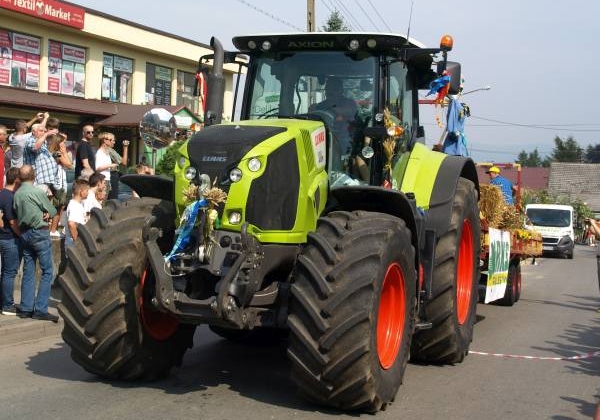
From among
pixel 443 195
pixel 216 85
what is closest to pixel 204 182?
pixel 216 85

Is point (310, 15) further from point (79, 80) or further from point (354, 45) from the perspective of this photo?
point (354, 45)

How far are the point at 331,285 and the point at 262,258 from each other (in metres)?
0.62

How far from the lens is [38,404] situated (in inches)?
230

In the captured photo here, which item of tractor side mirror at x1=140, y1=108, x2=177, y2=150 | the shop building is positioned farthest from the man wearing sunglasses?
the shop building

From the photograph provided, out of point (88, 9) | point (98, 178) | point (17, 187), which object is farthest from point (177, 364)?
point (88, 9)

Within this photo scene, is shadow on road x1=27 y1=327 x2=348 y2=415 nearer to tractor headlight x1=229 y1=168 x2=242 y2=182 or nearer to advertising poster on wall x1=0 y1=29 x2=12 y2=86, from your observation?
tractor headlight x1=229 y1=168 x2=242 y2=182

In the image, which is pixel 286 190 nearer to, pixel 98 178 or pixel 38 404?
pixel 38 404

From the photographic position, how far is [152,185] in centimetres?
702

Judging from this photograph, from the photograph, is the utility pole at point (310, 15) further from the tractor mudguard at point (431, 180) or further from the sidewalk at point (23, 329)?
the sidewalk at point (23, 329)

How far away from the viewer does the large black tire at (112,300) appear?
593 cm

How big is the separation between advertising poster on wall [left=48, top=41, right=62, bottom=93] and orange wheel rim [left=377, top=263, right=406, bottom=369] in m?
22.9

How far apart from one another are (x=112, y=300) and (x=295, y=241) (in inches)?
56.3

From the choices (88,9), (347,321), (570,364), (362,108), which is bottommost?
(570,364)

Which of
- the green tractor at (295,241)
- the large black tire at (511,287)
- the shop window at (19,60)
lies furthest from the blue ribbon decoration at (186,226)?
the shop window at (19,60)
